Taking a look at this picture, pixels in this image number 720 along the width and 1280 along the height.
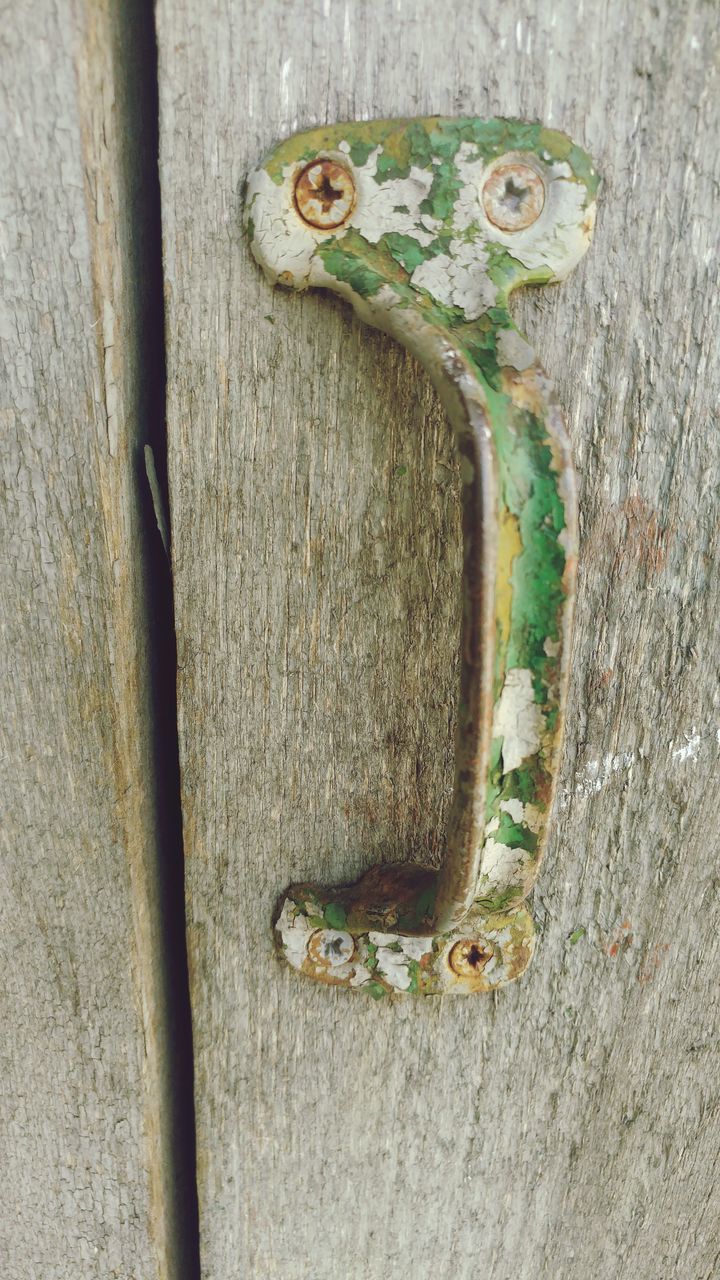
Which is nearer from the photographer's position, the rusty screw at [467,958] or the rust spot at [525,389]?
the rust spot at [525,389]

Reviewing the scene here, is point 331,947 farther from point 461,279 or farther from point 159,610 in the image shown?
point 461,279

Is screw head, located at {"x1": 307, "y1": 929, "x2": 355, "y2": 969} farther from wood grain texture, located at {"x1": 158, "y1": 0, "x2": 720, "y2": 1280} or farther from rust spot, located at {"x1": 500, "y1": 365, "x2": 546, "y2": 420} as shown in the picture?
rust spot, located at {"x1": 500, "y1": 365, "x2": 546, "y2": 420}

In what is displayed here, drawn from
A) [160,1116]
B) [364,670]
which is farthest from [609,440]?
[160,1116]

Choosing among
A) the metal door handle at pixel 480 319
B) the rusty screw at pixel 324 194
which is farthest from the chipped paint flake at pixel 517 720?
the rusty screw at pixel 324 194

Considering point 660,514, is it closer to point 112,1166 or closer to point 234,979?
point 234,979

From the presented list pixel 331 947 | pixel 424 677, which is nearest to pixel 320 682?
pixel 424 677

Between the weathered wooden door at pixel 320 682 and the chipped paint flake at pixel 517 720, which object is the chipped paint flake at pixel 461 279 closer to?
the weathered wooden door at pixel 320 682
